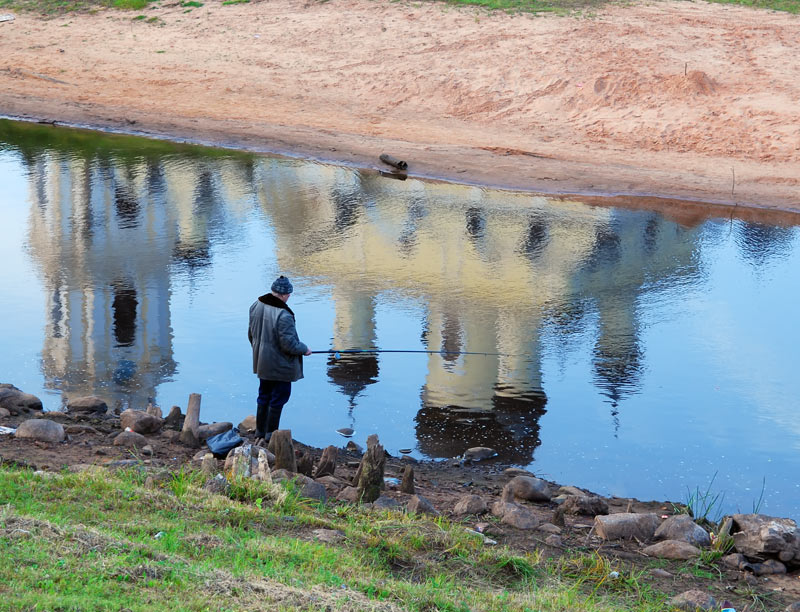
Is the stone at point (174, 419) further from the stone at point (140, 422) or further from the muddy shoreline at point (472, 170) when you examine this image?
the muddy shoreline at point (472, 170)

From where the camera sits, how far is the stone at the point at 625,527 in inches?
270

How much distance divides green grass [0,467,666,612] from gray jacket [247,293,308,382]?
158 centimetres

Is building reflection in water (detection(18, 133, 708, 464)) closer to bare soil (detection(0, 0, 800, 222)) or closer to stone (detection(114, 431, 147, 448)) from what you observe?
stone (detection(114, 431, 147, 448))

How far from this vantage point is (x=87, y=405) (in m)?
9.16

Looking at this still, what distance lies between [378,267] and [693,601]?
8673mm

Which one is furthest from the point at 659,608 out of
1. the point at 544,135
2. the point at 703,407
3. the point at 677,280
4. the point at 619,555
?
the point at 544,135

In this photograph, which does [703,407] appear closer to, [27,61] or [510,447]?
[510,447]

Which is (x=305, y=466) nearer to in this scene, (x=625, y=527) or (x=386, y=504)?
(x=386, y=504)

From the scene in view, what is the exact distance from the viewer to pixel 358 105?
2372 cm

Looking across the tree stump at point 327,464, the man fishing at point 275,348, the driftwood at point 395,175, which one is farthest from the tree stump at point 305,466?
the driftwood at point 395,175

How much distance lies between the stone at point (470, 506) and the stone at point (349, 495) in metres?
0.69

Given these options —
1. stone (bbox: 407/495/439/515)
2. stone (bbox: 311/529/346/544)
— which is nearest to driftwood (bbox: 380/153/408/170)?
stone (bbox: 407/495/439/515)

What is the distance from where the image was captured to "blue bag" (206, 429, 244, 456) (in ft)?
25.2

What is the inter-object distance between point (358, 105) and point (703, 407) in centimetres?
1525
